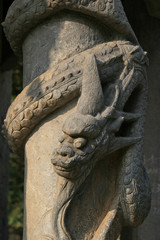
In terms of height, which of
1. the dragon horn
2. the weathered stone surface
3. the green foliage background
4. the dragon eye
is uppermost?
the dragon horn

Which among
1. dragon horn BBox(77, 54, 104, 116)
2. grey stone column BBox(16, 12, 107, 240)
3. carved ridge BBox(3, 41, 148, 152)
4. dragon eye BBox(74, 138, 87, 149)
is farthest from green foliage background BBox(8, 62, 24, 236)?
dragon eye BBox(74, 138, 87, 149)

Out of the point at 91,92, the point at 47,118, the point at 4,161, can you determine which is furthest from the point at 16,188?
the point at 91,92

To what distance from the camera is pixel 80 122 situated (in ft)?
6.86

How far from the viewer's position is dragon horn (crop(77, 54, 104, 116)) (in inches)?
84.5

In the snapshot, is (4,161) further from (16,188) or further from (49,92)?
(16,188)

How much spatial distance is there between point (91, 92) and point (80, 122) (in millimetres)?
158

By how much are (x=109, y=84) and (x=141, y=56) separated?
0.25 metres

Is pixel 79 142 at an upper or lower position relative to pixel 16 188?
upper

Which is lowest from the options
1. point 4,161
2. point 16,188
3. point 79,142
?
point 16,188

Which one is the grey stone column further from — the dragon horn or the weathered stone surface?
the weathered stone surface

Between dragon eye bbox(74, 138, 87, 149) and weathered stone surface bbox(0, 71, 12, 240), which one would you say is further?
weathered stone surface bbox(0, 71, 12, 240)

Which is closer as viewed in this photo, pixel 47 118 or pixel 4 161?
pixel 47 118

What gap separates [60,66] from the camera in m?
2.26

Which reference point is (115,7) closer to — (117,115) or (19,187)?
(117,115)
